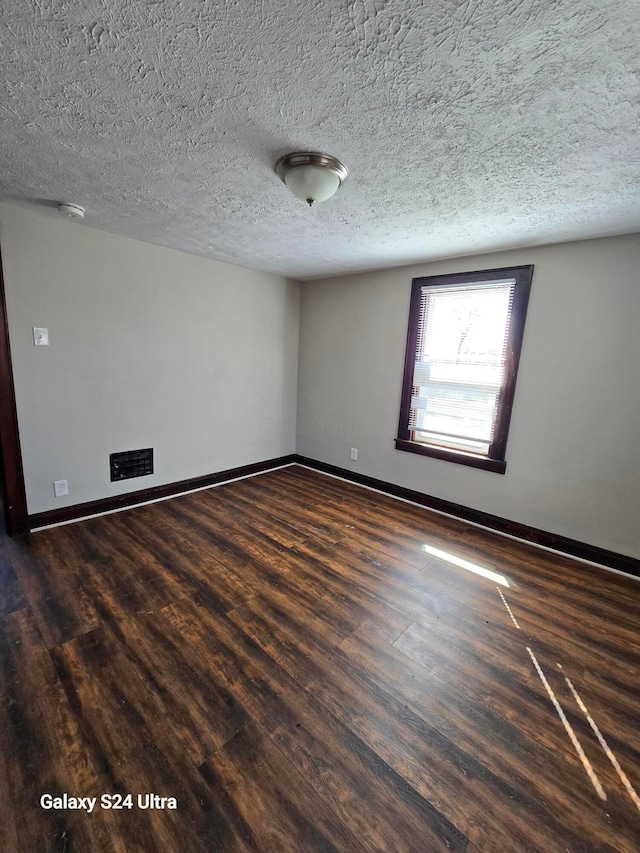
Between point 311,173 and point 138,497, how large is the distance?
9.65 feet

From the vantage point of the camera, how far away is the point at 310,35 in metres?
1.00

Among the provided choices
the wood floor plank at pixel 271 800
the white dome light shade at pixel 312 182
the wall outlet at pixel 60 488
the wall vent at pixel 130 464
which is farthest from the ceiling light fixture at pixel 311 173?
the wall outlet at pixel 60 488

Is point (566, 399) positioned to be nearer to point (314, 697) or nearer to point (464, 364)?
point (464, 364)

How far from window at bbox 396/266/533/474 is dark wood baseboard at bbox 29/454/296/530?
1.82 meters

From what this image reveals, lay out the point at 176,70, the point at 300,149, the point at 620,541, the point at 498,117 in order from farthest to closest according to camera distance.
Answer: the point at 620,541
the point at 300,149
the point at 498,117
the point at 176,70

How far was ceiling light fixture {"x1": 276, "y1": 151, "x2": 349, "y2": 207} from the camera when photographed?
161 centimetres

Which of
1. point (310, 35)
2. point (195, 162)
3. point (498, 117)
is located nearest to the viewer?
point (310, 35)

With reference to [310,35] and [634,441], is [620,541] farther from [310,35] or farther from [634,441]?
[310,35]

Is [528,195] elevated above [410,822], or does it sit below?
above

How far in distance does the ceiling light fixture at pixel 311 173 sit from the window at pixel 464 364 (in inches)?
71.2

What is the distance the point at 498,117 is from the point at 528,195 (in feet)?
2.47

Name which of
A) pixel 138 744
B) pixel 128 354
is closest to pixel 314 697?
pixel 138 744

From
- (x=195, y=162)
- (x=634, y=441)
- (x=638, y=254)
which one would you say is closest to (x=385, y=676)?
(x=634, y=441)

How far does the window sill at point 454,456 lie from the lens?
305cm
